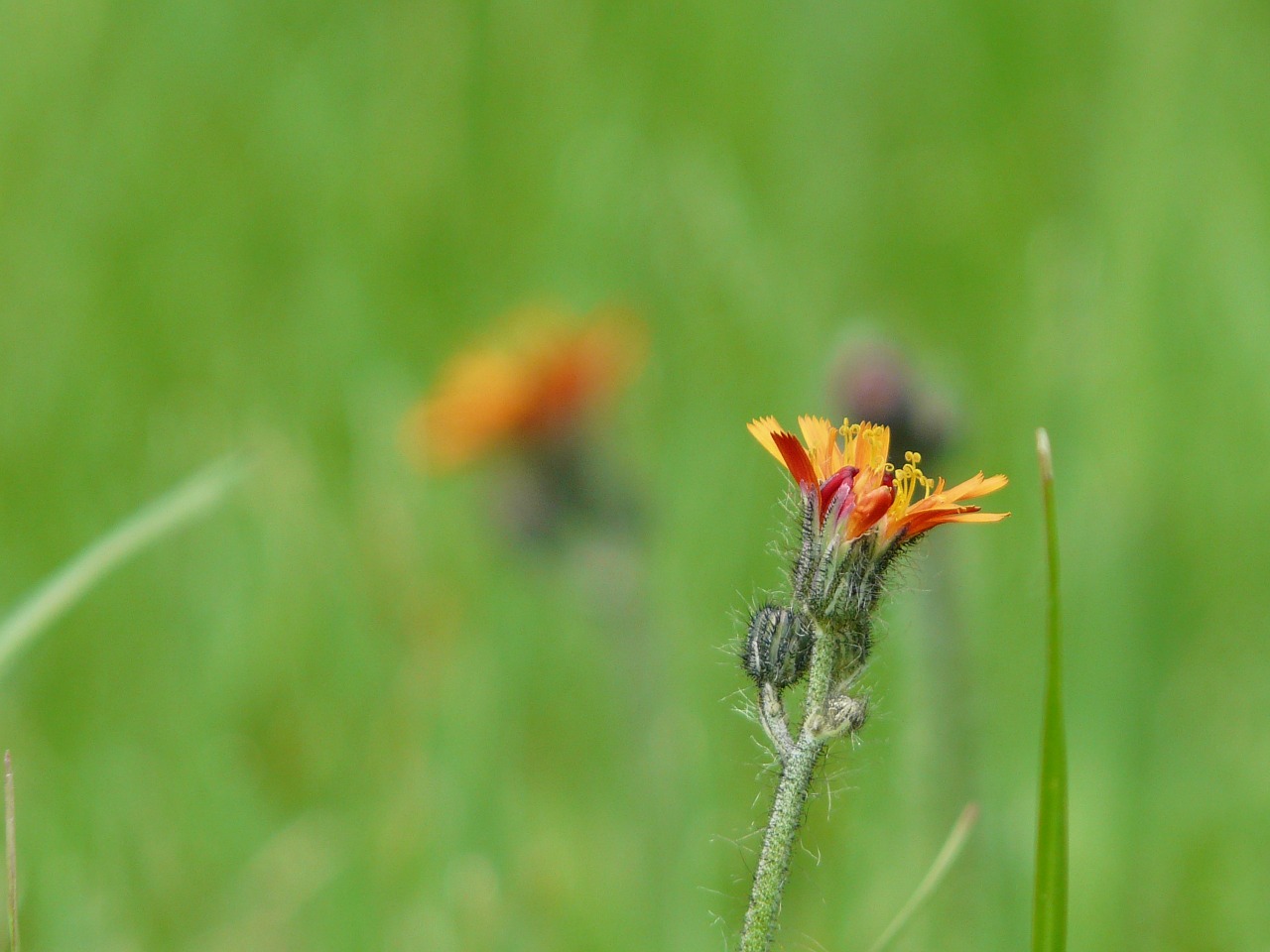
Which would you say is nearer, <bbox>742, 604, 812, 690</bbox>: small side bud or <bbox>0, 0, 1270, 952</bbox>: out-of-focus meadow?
<bbox>742, 604, 812, 690</bbox>: small side bud

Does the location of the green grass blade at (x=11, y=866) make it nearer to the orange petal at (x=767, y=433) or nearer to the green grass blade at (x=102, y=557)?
the green grass blade at (x=102, y=557)

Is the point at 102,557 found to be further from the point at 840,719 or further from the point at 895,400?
the point at 895,400

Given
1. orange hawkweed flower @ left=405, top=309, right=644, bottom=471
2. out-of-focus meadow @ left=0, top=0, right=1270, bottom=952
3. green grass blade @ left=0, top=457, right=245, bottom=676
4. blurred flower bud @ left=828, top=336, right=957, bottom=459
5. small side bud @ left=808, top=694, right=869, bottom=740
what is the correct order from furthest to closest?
orange hawkweed flower @ left=405, top=309, right=644, bottom=471
blurred flower bud @ left=828, top=336, right=957, bottom=459
out-of-focus meadow @ left=0, top=0, right=1270, bottom=952
green grass blade @ left=0, top=457, right=245, bottom=676
small side bud @ left=808, top=694, right=869, bottom=740

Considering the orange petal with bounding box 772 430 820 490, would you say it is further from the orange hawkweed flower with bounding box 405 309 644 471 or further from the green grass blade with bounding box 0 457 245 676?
the orange hawkweed flower with bounding box 405 309 644 471

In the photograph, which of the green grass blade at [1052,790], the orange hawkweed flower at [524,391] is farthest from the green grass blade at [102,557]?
the orange hawkweed flower at [524,391]

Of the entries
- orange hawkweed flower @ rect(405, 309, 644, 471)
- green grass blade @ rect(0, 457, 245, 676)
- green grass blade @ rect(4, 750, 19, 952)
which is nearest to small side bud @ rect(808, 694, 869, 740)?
green grass blade @ rect(4, 750, 19, 952)

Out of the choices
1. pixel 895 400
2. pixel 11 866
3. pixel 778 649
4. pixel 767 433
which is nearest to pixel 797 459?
pixel 767 433
